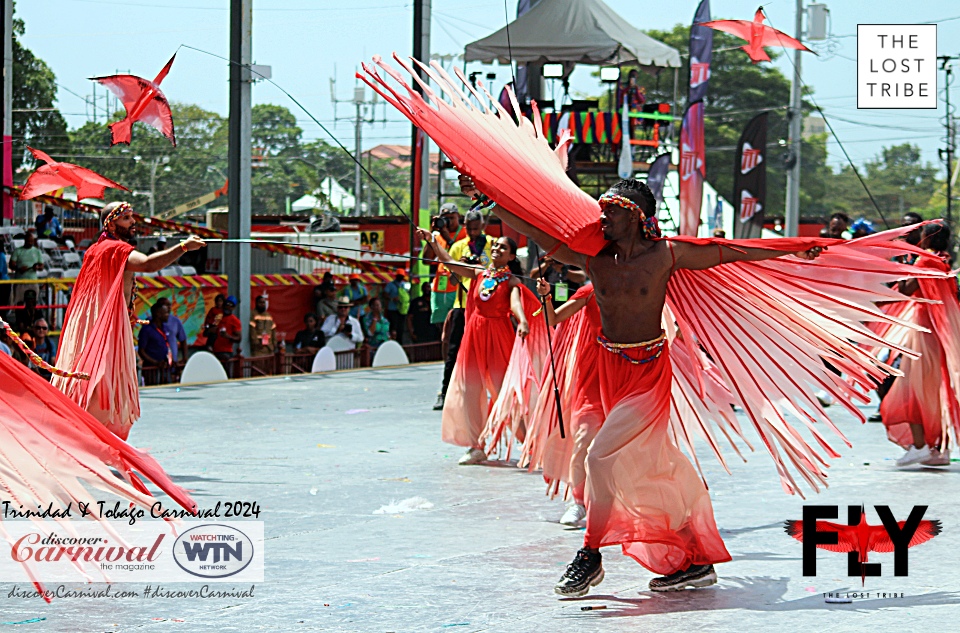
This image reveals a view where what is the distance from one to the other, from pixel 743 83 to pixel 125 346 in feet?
209

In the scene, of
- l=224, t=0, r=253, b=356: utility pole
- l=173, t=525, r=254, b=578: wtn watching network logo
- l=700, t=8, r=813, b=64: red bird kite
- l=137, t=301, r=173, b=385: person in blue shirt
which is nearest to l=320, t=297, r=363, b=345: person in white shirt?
l=224, t=0, r=253, b=356: utility pole

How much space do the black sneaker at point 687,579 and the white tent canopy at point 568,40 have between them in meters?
16.1

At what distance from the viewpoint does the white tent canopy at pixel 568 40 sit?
21266mm

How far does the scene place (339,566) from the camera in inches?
239

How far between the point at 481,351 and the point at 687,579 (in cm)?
430

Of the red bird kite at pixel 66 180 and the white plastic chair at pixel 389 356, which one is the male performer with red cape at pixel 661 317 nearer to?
the red bird kite at pixel 66 180

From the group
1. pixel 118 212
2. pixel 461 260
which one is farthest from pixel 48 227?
pixel 118 212

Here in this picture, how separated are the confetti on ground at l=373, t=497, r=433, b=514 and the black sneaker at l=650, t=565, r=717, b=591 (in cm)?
223

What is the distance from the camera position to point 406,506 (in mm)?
7703

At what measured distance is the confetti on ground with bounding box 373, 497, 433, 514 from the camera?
755 cm

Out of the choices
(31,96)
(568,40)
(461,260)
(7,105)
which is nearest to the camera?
(461,260)

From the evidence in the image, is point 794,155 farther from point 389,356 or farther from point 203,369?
point 203,369

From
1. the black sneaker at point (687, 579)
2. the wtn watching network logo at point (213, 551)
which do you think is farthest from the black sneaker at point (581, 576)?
the wtn watching network logo at point (213, 551)

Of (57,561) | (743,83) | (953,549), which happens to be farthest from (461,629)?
(743,83)
